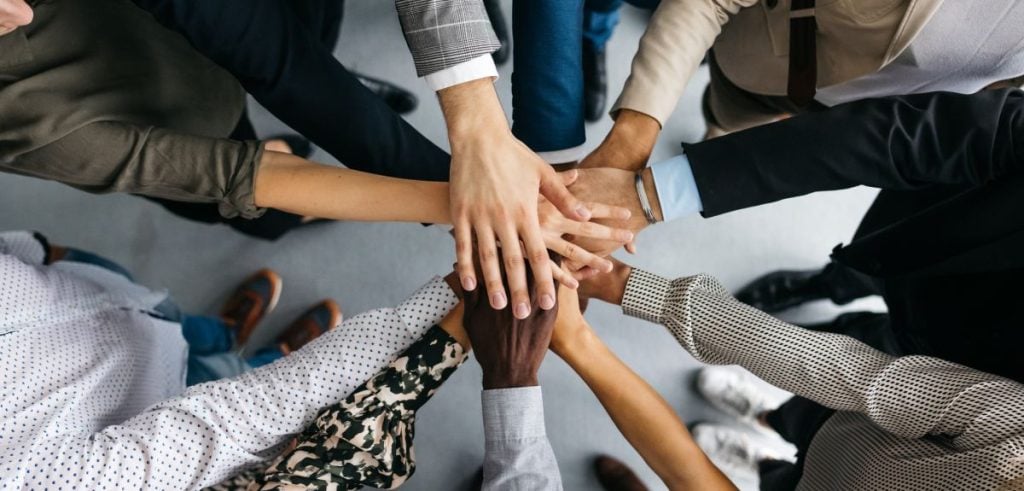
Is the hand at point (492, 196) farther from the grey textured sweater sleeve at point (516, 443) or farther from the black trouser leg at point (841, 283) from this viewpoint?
the black trouser leg at point (841, 283)

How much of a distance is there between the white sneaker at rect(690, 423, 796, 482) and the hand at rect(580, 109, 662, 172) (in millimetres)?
844

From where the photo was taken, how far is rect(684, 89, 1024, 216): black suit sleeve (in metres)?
0.92

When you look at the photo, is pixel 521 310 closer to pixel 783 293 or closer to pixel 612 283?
pixel 612 283

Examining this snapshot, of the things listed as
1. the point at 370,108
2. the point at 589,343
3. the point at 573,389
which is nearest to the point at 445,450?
the point at 573,389

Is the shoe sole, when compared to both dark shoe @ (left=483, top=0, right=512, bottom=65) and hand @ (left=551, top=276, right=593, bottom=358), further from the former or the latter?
hand @ (left=551, top=276, right=593, bottom=358)

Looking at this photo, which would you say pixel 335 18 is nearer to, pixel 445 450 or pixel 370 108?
pixel 370 108

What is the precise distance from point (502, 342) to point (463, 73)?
1.30 ft

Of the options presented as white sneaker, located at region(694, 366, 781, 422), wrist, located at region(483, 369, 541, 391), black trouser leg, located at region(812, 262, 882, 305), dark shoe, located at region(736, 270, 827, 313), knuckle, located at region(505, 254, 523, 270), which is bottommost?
white sneaker, located at region(694, 366, 781, 422)

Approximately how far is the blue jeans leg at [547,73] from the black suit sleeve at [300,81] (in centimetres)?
20

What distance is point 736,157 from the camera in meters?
1.02

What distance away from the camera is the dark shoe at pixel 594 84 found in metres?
1.78

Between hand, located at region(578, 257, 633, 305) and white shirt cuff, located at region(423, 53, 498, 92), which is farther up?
white shirt cuff, located at region(423, 53, 498, 92)

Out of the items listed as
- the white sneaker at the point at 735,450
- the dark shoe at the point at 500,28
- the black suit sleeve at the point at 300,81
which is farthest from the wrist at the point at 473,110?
the white sneaker at the point at 735,450

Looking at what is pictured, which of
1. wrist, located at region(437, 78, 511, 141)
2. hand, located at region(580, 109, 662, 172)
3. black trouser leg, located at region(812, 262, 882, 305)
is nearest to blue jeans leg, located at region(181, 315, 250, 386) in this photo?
wrist, located at region(437, 78, 511, 141)
